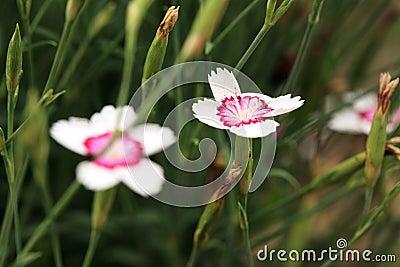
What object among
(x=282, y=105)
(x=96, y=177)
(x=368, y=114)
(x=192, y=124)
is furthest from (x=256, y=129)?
(x=368, y=114)

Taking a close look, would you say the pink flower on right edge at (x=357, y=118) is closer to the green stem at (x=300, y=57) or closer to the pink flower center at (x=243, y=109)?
the green stem at (x=300, y=57)

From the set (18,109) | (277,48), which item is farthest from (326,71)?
(18,109)

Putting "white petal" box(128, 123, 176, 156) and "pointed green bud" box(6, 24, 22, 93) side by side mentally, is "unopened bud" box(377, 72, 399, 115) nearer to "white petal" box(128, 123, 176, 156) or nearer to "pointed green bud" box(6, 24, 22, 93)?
"white petal" box(128, 123, 176, 156)

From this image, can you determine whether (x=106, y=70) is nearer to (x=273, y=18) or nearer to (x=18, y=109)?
(x=18, y=109)

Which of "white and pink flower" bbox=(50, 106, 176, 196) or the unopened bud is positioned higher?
the unopened bud

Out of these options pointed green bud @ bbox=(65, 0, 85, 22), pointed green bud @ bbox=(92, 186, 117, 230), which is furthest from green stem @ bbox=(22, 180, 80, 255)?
pointed green bud @ bbox=(65, 0, 85, 22)

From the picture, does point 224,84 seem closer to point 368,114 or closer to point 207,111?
point 207,111
